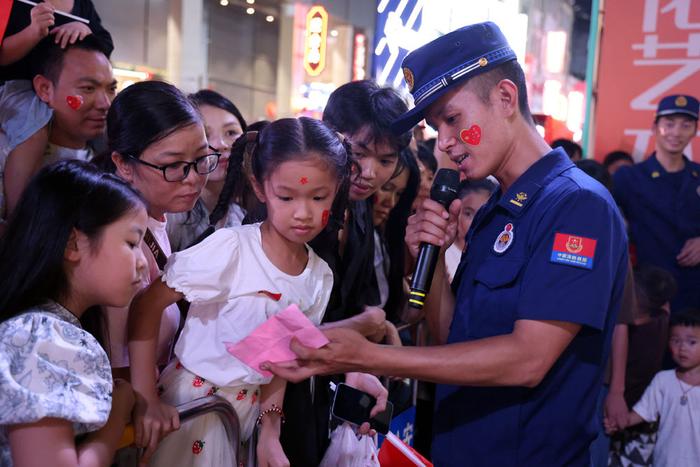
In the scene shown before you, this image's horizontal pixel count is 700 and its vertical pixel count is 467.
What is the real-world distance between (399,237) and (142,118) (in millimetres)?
1348

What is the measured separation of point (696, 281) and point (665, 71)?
5.02 feet

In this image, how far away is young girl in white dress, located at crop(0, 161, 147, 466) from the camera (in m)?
1.39

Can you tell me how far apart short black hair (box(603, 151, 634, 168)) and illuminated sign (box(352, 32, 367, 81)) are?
7.32 meters

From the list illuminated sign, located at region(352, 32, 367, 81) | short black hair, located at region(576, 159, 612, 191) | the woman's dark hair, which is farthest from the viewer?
illuminated sign, located at region(352, 32, 367, 81)

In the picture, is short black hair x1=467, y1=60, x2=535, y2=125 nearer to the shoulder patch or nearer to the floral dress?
the shoulder patch

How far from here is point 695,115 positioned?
476 centimetres

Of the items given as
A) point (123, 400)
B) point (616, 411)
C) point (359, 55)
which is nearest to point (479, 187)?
point (616, 411)

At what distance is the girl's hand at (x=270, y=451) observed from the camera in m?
1.93

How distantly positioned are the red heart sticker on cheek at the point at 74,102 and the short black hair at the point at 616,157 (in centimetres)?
385

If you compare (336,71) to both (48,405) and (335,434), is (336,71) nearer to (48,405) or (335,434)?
(335,434)

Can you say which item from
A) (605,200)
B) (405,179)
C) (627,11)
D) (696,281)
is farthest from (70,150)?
(627,11)

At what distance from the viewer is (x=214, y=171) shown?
3082 millimetres

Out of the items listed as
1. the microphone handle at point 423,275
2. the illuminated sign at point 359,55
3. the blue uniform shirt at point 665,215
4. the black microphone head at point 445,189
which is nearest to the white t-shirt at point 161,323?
the microphone handle at point 423,275

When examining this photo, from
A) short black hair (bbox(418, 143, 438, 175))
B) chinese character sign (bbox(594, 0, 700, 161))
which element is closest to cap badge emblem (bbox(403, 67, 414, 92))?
short black hair (bbox(418, 143, 438, 175))
